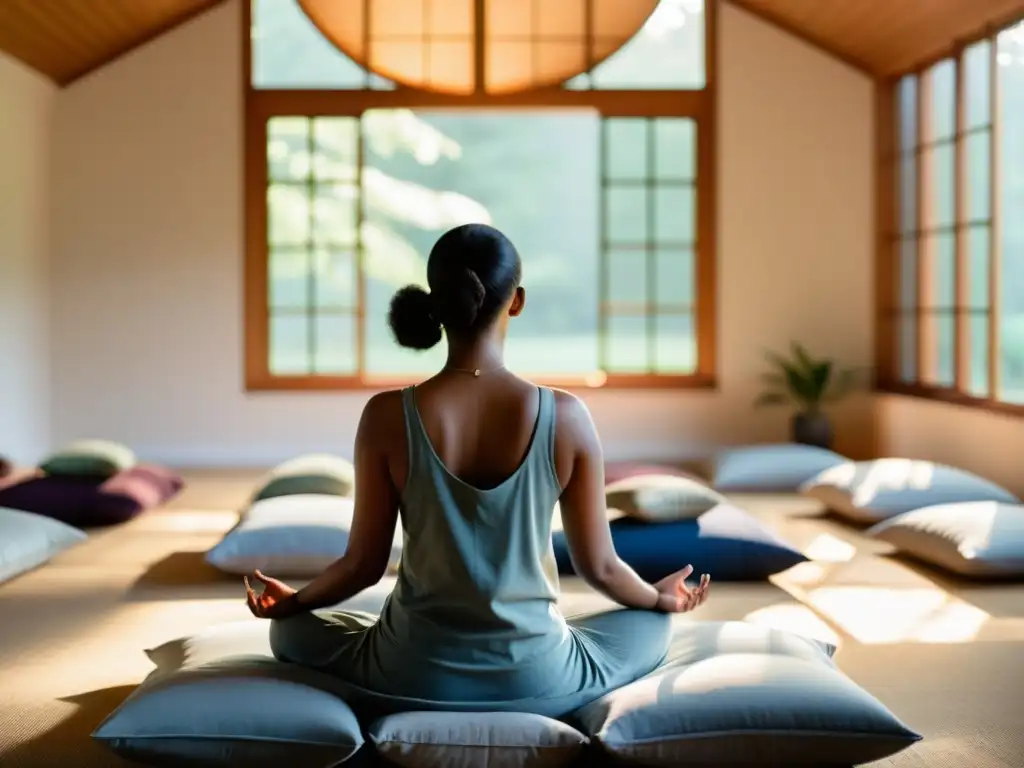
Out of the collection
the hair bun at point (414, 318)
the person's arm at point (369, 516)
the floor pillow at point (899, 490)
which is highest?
the hair bun at point (414, 318)

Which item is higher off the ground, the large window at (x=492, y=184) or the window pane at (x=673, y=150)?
the window pane at (x=673, y=150)

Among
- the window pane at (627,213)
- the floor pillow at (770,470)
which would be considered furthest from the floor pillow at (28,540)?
the window pane at (627,213)

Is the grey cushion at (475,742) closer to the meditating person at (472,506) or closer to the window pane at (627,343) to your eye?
the meditating person at (472,506)

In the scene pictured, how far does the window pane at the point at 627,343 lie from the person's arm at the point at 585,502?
17750 mm

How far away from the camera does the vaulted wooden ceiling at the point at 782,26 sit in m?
6.25

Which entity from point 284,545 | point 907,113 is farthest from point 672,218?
point 284,545

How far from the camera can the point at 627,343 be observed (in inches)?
885

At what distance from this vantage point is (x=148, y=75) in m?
7.52

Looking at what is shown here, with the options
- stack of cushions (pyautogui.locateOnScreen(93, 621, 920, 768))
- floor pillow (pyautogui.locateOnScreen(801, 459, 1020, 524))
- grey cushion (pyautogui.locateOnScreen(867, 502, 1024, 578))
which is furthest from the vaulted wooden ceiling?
stack of cushions (pyautogui.locateOnScreen(93, 621, 920, 768))

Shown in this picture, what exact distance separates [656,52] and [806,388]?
9.76 m

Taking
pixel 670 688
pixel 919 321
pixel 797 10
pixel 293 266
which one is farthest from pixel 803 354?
pixel 670 688

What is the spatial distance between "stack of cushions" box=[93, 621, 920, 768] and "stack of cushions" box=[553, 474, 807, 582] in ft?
5.47

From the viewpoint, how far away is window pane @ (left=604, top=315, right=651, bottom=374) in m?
21.3

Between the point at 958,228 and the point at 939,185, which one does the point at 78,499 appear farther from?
the point at 939,185
